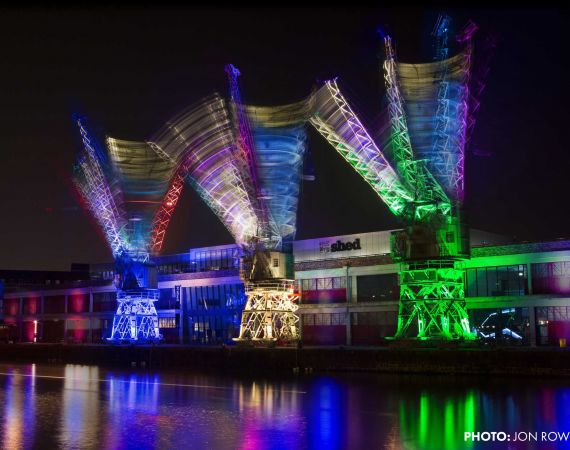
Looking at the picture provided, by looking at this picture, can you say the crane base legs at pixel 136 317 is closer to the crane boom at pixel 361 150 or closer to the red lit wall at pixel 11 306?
the crane boom at pixel 361 150

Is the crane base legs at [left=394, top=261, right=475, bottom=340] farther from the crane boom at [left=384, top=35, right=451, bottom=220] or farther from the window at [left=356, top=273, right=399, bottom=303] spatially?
the window at [left=356, top=273, right=399, bottom=303]

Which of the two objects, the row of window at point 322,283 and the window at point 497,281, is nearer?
the window at point 497,281

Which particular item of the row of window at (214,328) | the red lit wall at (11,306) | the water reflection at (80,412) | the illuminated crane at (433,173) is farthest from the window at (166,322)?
the illuminated crane at (433,173)

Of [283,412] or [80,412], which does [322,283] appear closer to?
[283,412]

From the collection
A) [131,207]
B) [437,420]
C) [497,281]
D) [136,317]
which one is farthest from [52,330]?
[437,420]

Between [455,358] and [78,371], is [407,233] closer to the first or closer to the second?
[455,358]

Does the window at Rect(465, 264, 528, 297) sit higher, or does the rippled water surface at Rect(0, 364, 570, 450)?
the window at Rect(465, 264, 528, 297)

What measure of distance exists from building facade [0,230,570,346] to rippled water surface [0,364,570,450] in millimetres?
22532

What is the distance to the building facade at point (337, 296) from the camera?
6831 cm

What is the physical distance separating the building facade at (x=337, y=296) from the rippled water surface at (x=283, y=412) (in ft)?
73.9

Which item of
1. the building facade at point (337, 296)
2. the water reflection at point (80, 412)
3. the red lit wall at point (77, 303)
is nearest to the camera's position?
the water reflection at point (80, 412)

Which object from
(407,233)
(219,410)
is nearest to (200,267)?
(407,233)

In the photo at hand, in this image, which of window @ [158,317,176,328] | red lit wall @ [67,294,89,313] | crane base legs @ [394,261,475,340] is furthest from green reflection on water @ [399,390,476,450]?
red lit wall @ [67,294,89,313]

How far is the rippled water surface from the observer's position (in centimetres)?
2577
